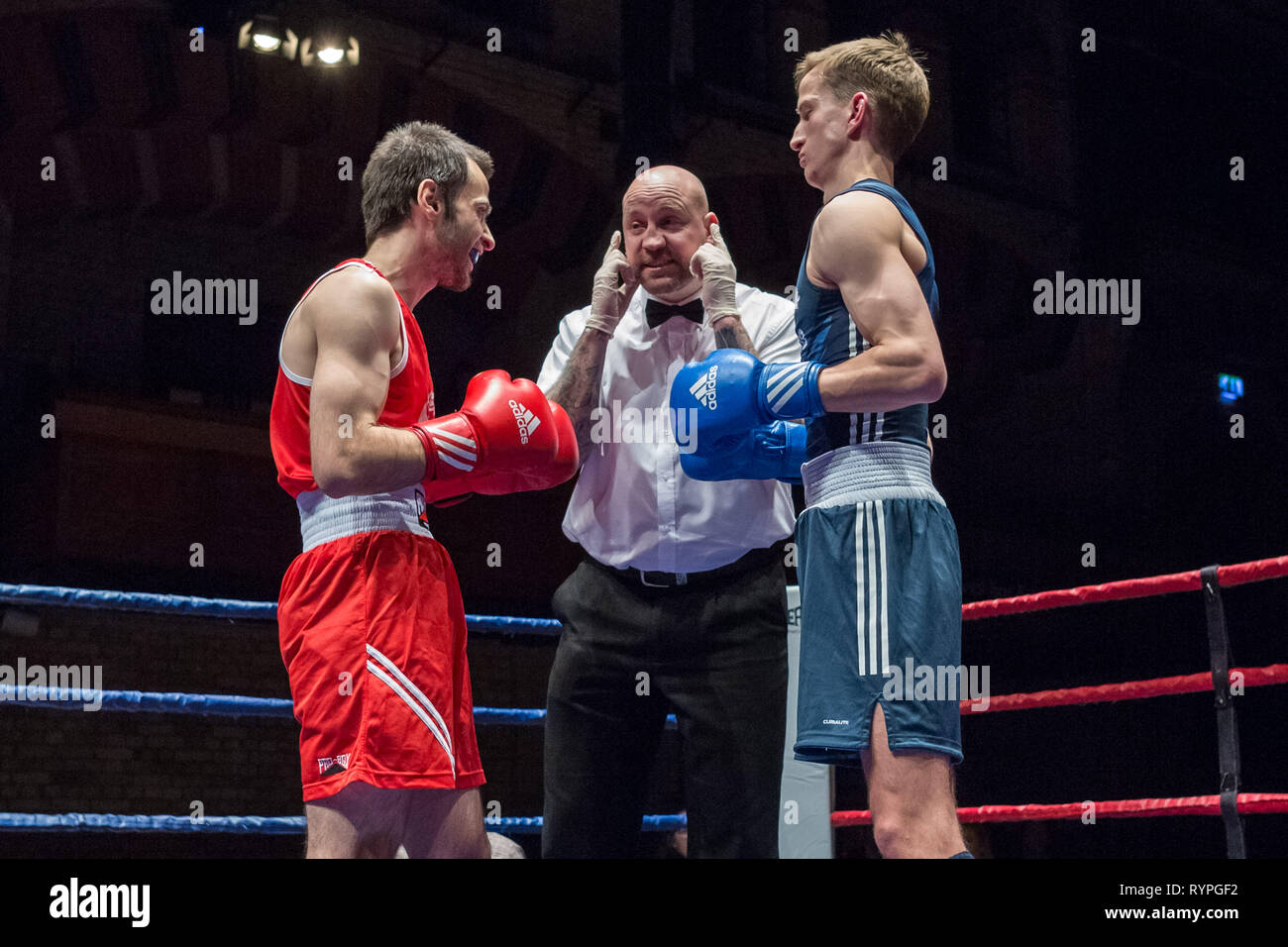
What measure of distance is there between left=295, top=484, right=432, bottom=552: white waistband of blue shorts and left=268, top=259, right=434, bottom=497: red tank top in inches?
1.6

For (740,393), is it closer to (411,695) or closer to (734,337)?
(734,337)

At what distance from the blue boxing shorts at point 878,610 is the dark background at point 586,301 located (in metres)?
4.70

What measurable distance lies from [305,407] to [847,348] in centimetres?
87

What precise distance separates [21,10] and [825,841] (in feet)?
18.5

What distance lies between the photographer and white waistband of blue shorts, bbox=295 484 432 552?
2088mm

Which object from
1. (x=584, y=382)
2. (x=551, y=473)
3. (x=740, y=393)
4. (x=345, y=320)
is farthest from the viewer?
(x=584, y=382)

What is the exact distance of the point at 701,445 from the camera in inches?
88.0

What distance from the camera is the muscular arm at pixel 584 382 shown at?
8.78 feet

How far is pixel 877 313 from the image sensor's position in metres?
1.96
